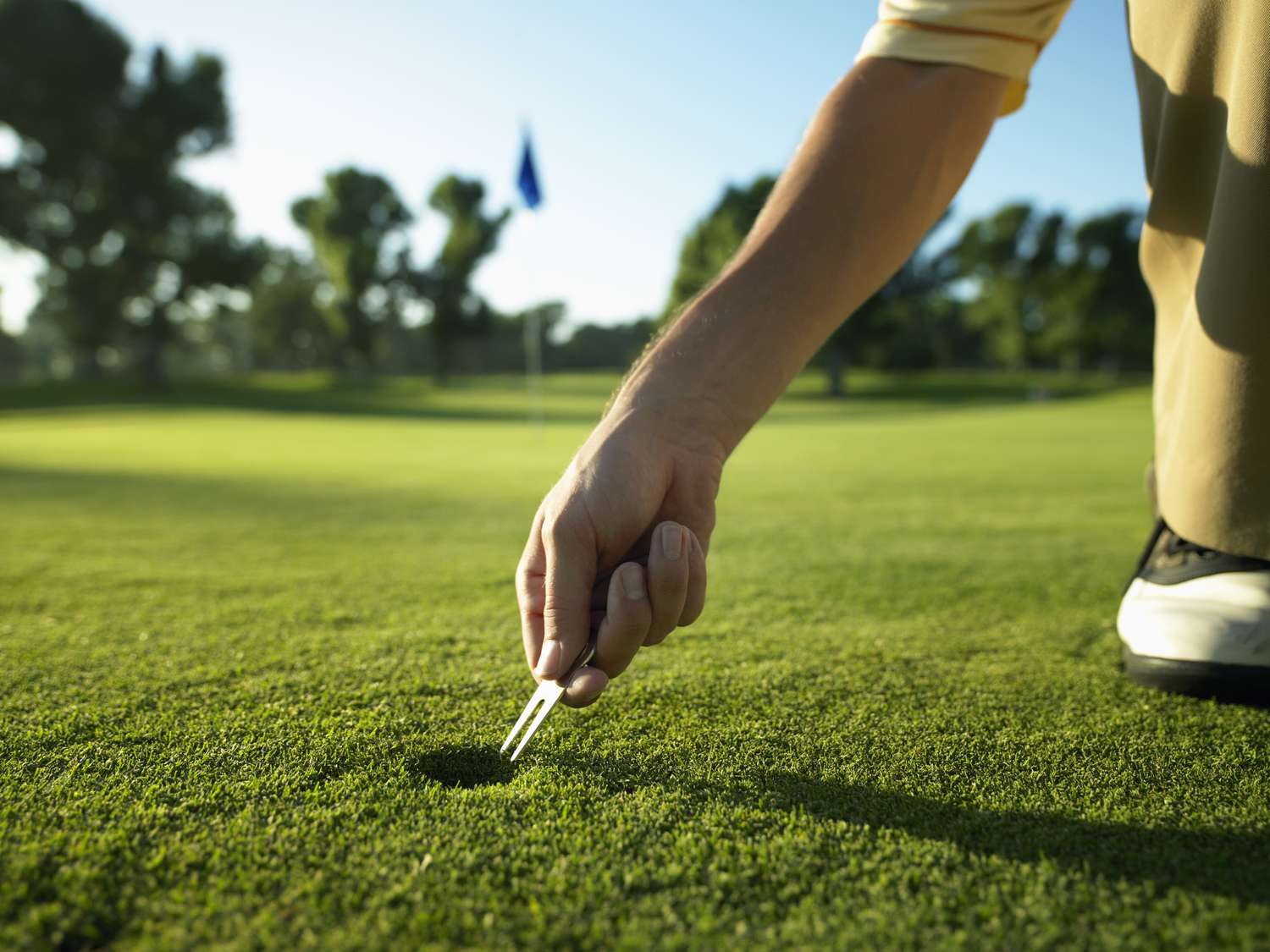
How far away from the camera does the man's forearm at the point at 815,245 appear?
1073mm

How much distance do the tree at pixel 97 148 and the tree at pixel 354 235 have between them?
9.10 meters

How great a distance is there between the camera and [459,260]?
Result: 43688 millimetres

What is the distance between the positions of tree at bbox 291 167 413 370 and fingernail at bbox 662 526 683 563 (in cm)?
4526

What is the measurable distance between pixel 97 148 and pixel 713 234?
2721 centimetres

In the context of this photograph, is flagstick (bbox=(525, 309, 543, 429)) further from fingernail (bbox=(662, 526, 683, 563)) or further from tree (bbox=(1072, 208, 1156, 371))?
tree (bbox=(1072, 208, 1156, 371))

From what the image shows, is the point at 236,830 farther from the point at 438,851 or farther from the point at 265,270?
the point at 265,270

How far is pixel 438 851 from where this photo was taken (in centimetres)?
85

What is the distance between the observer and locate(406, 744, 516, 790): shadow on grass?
1060mm

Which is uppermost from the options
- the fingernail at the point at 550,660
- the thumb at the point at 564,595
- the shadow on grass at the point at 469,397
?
the thumb at the point at 564,595

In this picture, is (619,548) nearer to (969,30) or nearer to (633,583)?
(633,583)

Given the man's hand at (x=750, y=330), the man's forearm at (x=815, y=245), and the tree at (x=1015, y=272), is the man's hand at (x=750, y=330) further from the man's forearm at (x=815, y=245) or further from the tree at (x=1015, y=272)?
the tree at (x=1015, y=272)

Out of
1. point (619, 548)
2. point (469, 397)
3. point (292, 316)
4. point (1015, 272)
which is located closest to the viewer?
point (619, 548)

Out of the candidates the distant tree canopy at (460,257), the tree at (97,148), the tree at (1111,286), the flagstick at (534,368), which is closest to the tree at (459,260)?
the distant tree canopy at (460,257)

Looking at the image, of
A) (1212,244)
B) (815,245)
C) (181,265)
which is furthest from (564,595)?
(181,265)
